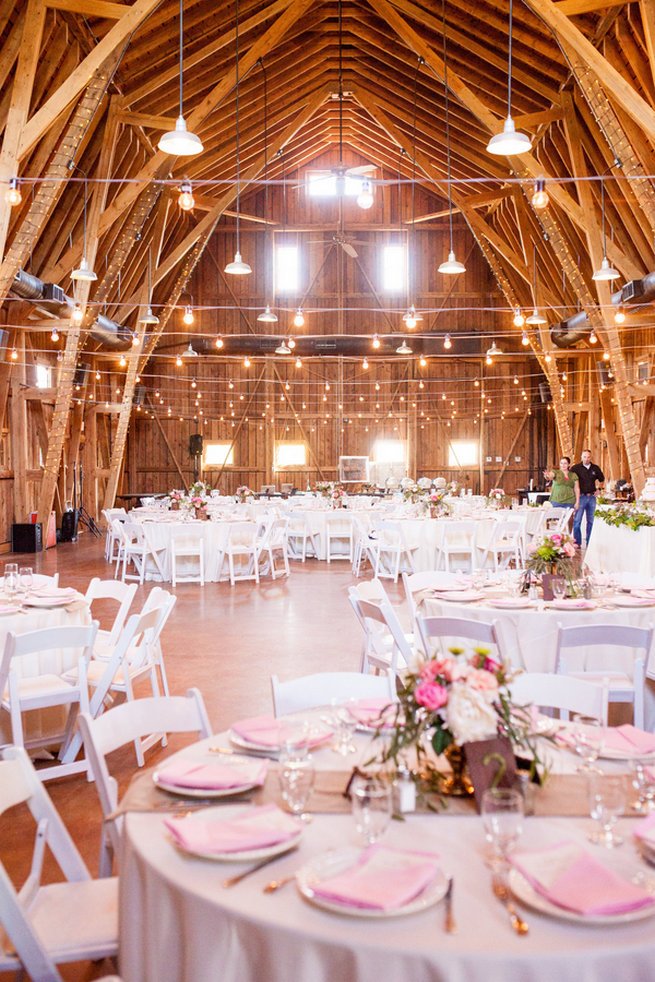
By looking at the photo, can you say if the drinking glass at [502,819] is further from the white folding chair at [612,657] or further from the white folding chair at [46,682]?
the white folding chair at [46,682]

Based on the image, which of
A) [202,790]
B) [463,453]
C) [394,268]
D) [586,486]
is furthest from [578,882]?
[394,268]

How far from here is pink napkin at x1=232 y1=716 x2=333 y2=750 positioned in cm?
239

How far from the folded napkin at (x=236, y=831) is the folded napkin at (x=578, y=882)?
0.53 meters

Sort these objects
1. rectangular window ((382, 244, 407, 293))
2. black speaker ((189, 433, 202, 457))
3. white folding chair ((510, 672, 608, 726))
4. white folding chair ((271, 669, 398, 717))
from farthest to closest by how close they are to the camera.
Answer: rectangular window ((382, 244, 407, 293)) < black speaker ((189, 433, 202, 457)) < white folding chair ((271, 669, 398, 717)) < white folding chair ((510, 672, 608, 726))

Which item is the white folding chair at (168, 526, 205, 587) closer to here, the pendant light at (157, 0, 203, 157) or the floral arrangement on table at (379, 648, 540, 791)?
the pendant light at (157, 0, 203, 157)

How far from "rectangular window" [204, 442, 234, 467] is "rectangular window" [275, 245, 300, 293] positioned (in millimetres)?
4810

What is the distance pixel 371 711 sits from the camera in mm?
2629

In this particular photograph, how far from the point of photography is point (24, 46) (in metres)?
8.72

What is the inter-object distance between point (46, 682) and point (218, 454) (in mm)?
19201

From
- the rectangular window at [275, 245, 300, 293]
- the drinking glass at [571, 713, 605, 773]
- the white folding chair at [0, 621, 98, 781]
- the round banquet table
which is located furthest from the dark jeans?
the rectangular window at [275, 245, 300, 293]

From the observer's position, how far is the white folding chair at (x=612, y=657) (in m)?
3.63

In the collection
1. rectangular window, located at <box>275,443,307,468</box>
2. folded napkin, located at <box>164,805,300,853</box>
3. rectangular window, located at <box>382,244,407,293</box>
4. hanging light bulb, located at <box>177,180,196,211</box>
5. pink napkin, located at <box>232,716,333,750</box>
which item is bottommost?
folded napkin, located at <box>164,805,300,853</box>

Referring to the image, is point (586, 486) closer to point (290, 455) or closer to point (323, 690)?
point (323, 690)

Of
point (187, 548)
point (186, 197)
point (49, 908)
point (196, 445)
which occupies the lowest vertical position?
point (49, 908)
